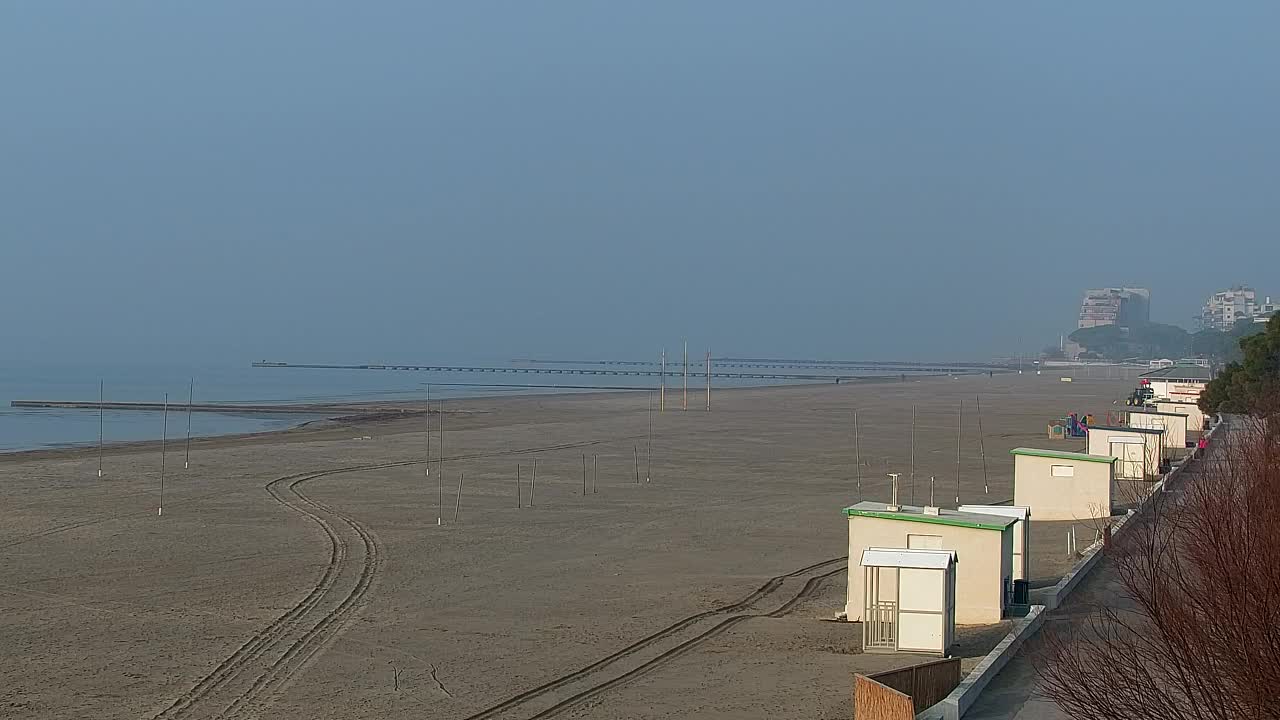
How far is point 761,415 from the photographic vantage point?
7231 cm

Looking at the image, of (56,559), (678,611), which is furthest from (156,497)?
(678,611)

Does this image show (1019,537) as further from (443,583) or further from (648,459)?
(648,459)

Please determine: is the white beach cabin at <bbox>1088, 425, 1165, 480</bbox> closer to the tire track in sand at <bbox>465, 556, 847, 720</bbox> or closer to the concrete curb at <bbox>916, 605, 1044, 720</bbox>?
the tire track in sand at <bbox>465, 556, 847, 720</bbox>

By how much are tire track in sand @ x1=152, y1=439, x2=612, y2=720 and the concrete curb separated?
7.54 m

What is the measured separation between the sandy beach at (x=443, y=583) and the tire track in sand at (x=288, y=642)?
5 cm

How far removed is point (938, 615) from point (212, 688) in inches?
352

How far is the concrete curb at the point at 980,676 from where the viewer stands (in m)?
11.8

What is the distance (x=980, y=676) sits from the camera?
1282cm

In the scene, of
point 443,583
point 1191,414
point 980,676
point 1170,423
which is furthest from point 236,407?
point 980,676

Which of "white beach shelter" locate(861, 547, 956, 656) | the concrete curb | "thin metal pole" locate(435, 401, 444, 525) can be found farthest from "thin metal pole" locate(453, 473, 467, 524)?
the concrete curb

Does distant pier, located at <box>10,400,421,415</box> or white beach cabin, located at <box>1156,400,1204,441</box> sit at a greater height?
white beach cabin, located at <box>1156,400,1204,441</box>

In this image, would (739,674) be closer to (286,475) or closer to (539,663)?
(539,663)

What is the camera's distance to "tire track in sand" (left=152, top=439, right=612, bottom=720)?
46.6ft

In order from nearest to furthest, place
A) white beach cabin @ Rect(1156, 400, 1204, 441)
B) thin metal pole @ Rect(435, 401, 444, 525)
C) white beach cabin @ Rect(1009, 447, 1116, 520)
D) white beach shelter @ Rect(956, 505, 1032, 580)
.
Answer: white beach shelter @ Rect(956, 505, 1032, 580) → white beach cabin @ Rect(1009, 447, 1116, 520) → thin metal pole @ Rect(435, 401, 444, 525) → white beach cabin @ Rect(1156, 400, 1204, 441)
